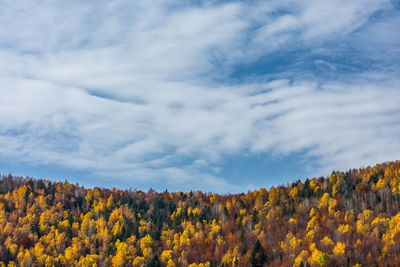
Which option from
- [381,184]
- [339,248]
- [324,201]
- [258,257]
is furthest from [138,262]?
[381,184]

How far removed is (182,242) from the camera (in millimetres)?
112125

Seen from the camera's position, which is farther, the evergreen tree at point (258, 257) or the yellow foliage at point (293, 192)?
the yellow foliage at point (293, 192)

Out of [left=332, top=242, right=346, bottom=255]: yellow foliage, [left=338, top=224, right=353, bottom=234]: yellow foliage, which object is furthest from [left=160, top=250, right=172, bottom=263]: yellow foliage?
[left=338, top=224, right=353, bottom=234]: yellow foliage

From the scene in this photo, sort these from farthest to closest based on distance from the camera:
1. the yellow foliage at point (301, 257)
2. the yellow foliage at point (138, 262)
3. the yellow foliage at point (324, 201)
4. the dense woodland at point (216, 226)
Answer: the yellow foliage at point (324, 201) < the yellow foliage at point (138, 262) < the dense woodland at point (216, 226) < the yellow foliage at point (301, 257)

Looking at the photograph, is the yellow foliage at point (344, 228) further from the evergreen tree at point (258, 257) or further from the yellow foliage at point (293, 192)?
the yellow foliage at point (293, 192)

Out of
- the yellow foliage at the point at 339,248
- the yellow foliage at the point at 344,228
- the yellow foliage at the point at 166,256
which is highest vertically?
the yellow foliage at the point at 344,228

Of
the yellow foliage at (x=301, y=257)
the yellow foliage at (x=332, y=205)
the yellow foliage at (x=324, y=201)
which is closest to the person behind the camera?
the yellow foliage at (x=301, y=257)

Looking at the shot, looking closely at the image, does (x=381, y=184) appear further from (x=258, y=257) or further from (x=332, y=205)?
(x=258, y=257)

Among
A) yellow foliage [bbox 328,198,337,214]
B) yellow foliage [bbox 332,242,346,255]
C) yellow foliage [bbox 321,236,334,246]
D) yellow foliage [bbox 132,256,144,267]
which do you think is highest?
yellow foliage [bbox 328,198,337,214]

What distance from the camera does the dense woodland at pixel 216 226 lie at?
92.7 metres

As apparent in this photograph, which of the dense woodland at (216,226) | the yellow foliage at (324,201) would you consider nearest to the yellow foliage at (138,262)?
the dense woodland at (216,226)

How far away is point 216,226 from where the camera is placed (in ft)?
389

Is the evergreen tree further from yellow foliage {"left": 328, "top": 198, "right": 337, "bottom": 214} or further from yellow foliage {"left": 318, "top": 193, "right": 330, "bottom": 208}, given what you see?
yellow foliage {"left": 318, "top": 193, "right": 330, "bottom": 208}

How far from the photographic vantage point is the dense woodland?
92.7 metres
